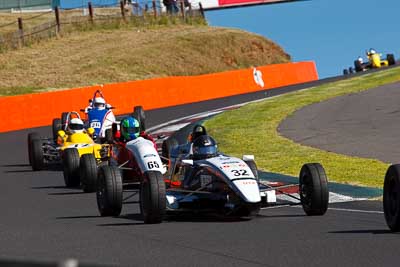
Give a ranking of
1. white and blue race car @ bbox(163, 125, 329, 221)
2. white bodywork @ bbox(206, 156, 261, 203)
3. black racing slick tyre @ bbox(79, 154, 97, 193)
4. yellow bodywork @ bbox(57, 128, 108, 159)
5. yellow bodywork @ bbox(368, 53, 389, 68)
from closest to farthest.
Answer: white bodywork @ bbox(206, 156, 261, 203), white and blue race car @ bbox(163, 125, 329, 221), black racing slick tyre @ bbox(79, 154, 97, 193), yellow bodywork @ bbox(57, 128, 108, 159), yellow bodywork @ bbox(368, 53, 389, 68)

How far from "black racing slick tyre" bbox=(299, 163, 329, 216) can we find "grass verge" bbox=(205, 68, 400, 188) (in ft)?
11.1

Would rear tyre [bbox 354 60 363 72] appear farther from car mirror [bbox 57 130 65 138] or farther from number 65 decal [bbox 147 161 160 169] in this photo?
number 65 decal [bbox 147 161 160 169]

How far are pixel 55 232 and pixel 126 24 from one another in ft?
165

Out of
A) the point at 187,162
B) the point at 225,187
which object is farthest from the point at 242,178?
the point at 187,162

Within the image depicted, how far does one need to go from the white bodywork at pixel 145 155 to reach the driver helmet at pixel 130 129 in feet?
1.30

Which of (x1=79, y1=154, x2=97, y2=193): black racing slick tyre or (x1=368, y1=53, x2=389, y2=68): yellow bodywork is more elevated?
(x1=79, y1=154, x2=97, y2=193): black racing slick tyre

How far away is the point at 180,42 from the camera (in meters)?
59.0

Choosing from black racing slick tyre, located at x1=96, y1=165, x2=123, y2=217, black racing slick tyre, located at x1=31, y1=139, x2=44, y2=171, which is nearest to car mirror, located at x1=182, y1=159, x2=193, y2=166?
black racing slick tyre, located at x1=96, y1=165, x2=123, y2=217

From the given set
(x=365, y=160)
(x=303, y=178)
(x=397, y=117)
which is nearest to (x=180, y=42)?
(x=397, y=117)

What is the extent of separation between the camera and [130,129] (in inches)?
642

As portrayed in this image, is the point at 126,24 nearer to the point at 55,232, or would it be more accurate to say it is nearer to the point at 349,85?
the point at 349,85

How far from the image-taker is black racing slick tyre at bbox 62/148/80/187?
18.5 metres

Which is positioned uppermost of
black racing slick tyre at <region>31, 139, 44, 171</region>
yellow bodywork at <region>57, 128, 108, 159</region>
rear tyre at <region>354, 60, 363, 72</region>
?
yellow bodywork at <region>57, 128, 108, 159</region>

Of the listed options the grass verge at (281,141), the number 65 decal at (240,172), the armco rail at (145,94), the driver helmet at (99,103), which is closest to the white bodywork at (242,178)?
the number 65 decal at (240,172)
